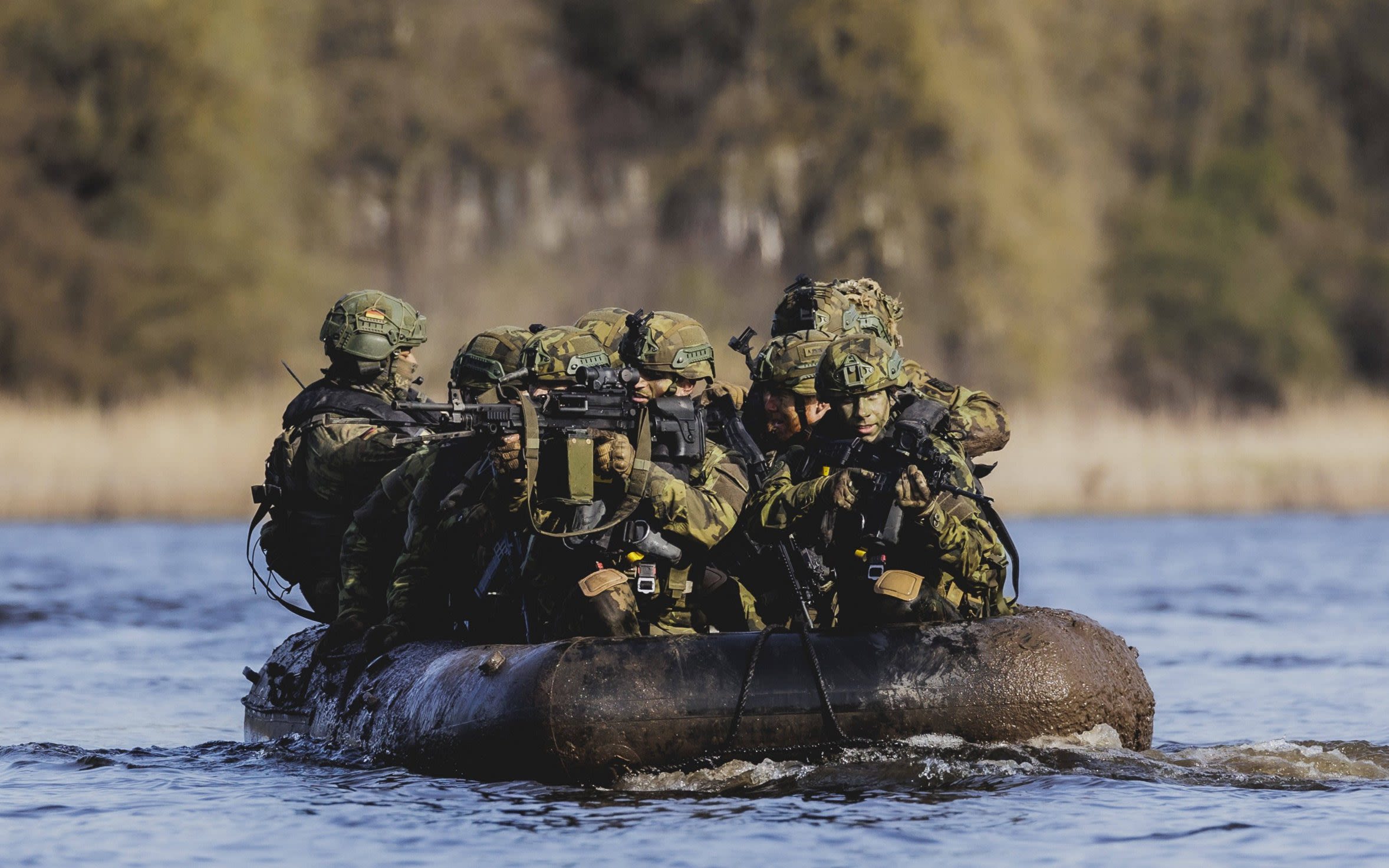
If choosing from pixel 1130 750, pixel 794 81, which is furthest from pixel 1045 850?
pixel 794 81

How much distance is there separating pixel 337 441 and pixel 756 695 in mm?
3284

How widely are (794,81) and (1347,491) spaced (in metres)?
16.3

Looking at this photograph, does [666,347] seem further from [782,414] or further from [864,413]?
[864,413]

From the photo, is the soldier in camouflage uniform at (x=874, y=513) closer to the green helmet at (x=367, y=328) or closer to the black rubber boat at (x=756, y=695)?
the black rubber boat at (x=756, y=695)

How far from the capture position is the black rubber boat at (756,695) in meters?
10.0

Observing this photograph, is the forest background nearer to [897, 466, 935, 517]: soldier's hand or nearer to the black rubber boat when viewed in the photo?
the black rubber boat

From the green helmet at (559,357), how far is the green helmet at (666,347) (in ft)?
0.51

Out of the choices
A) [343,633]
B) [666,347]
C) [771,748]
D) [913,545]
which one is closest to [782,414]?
[666,347]

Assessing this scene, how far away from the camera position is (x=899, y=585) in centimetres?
1030

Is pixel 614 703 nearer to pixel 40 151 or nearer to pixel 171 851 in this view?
pixel 171 851

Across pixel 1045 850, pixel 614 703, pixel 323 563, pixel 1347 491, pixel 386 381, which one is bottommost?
pixel 1045 850

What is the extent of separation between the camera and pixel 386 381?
504 inches

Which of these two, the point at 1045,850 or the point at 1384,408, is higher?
the point at 1384,408

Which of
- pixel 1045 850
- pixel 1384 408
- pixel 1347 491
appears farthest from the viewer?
pixel 1384 408
